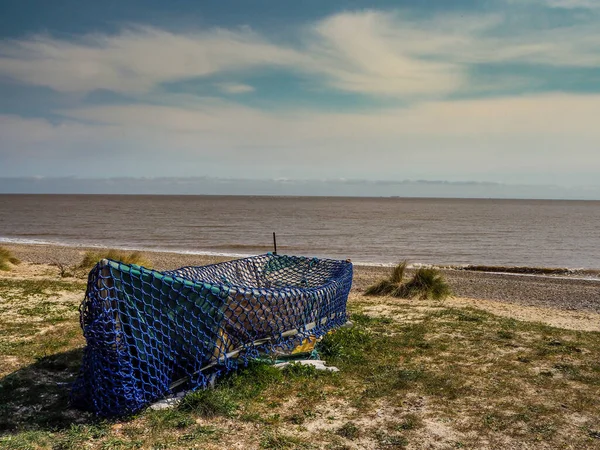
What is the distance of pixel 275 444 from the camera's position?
188 inches

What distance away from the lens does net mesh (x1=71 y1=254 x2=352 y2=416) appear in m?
5.27

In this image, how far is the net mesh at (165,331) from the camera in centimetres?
527

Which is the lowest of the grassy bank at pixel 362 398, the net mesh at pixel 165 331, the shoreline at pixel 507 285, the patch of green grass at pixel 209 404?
the shoreline at pixel 507 285

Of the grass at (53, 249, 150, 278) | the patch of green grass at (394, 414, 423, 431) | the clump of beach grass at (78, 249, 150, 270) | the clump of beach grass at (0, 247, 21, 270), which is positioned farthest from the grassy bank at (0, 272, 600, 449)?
the clump of beach grass at (0, 247, 21, 270)

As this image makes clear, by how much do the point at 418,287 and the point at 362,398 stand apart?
29.0ft

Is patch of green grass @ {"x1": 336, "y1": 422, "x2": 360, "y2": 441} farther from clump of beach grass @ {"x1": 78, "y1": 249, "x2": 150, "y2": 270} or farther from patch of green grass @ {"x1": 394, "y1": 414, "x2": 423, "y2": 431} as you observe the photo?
clump of beach grass @ {"x1": 78, "y1": 249, "x2": 150, "y2": 270}

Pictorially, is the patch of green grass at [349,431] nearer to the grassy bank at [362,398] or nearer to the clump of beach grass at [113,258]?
the grassy bank at [362,398]

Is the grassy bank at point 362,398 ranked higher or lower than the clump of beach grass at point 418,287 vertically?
higher

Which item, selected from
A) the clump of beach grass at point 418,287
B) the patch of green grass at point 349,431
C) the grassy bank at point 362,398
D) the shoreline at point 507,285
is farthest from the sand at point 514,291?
the patch of green grass at point 349,431

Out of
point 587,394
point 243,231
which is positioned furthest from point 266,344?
point 243,231

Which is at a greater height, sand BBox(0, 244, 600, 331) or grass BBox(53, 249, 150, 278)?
grass BBox(53, 249, 150, 278)

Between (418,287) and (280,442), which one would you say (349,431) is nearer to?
(280,442)

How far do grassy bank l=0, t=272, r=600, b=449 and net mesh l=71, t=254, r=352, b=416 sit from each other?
25 centimetres

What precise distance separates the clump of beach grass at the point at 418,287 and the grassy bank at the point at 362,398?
4.89 m
